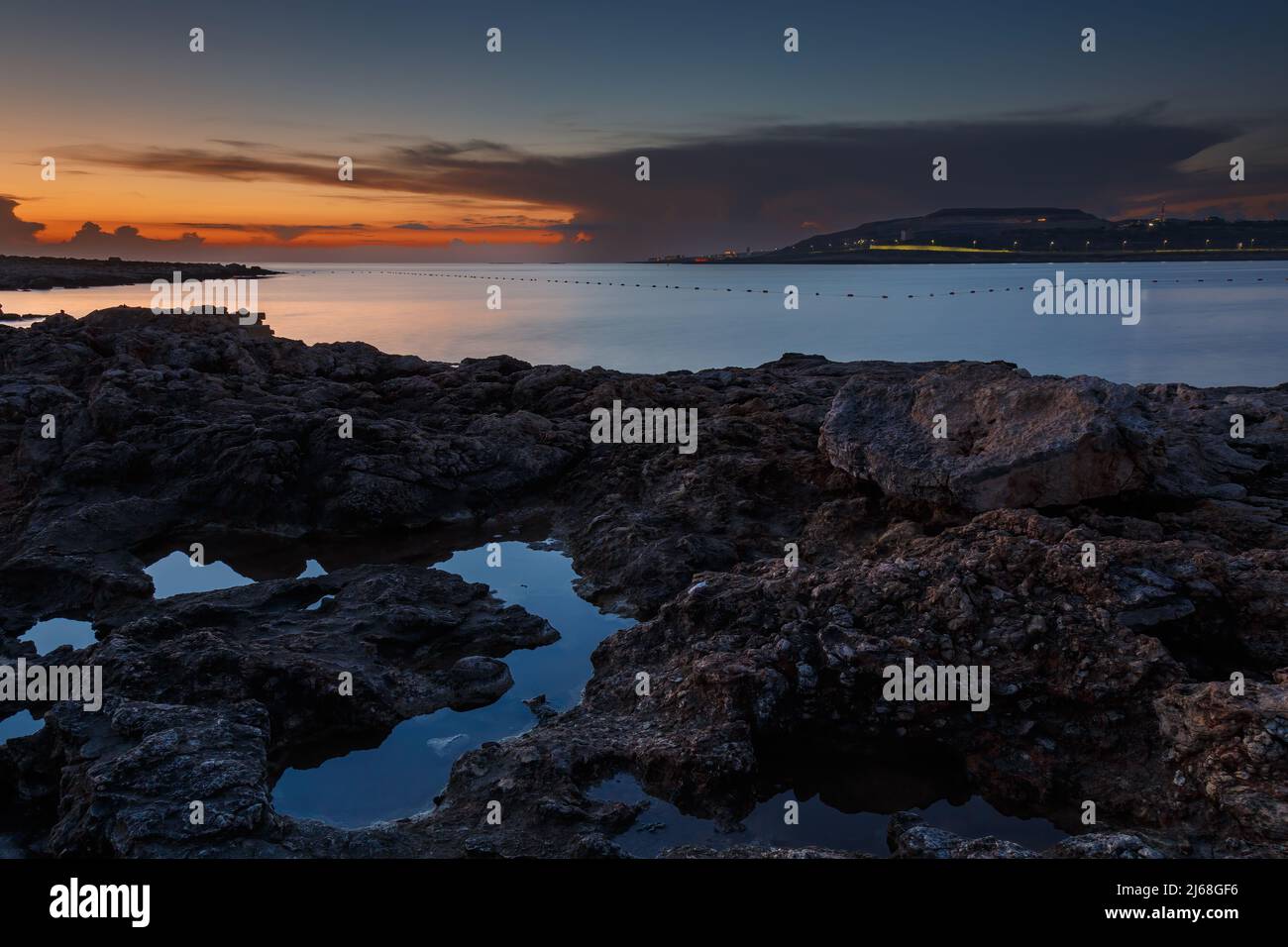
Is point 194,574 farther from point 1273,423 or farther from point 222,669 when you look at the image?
point 1273,423

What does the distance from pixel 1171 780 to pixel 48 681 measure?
9.74 m

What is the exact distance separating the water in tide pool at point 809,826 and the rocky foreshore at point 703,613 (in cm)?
14

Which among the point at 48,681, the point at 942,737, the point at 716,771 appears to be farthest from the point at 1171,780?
the point at 48,681

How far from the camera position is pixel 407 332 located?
54.0 meters

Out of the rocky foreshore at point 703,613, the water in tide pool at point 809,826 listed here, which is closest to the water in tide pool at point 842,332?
the rocky foreshore at point 703,613

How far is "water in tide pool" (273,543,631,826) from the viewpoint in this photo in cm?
686

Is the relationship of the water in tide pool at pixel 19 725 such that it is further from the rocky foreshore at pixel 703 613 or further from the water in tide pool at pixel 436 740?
the water in tide pool at pixel 436 740

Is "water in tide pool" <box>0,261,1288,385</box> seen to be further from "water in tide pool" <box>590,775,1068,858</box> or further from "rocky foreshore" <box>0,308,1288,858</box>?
"water in tide pool" <box>590,775,1068,858</box>

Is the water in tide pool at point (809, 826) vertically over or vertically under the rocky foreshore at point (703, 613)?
under

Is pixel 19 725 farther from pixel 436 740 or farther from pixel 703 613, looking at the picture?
pixel 703 613

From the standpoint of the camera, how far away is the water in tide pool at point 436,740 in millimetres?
6859

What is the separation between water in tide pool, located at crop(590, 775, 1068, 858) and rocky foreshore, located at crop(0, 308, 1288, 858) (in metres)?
0.14

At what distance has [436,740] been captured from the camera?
771 cm

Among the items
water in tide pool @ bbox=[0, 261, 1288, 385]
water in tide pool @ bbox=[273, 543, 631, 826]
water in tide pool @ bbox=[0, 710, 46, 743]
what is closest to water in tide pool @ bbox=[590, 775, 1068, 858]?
water in tide pool @ bbox=[273, 543, 631, 826]
